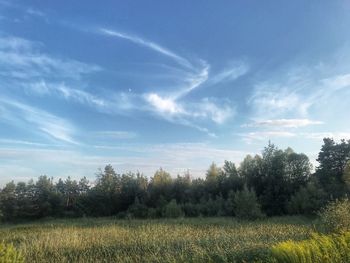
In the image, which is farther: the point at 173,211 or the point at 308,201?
the point at 173,211

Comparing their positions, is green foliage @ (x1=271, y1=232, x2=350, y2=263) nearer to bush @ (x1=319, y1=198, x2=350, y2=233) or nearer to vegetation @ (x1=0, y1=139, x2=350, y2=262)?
vegetation @ (x1=0, y1=139, x2=350, y2=262)

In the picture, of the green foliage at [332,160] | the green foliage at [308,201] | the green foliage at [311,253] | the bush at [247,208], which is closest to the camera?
the green foliage at [311,253]

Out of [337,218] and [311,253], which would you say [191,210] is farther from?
[311,253]

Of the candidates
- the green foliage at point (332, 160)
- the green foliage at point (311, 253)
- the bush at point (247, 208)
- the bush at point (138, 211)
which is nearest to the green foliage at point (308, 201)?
the bush at point (247, 208)

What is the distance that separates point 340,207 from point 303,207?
82.8 feet

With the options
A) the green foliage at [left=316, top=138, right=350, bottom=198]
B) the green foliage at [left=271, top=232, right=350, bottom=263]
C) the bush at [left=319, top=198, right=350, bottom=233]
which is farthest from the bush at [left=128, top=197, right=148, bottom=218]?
the green foliage at [left=271, top=232, right=350, bottom=263]

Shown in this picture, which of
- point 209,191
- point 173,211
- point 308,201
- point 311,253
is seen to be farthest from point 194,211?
point 311,253

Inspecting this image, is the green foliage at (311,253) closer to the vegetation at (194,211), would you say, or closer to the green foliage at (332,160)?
the vegetation at (194,211)

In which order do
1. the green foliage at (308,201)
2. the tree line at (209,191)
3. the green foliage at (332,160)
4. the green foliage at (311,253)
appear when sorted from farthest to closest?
the green foliage at (332,160) < the tree line at (209,191) < the green foliage at (308,201) < the green foliage at (311,253)

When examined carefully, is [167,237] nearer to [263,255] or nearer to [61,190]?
[263,255]

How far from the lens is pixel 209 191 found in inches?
2172

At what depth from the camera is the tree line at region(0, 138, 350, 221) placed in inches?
1688

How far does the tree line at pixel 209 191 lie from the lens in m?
42.9

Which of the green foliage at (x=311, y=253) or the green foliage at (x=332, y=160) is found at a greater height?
the green foliage at (x=332, y=160)
